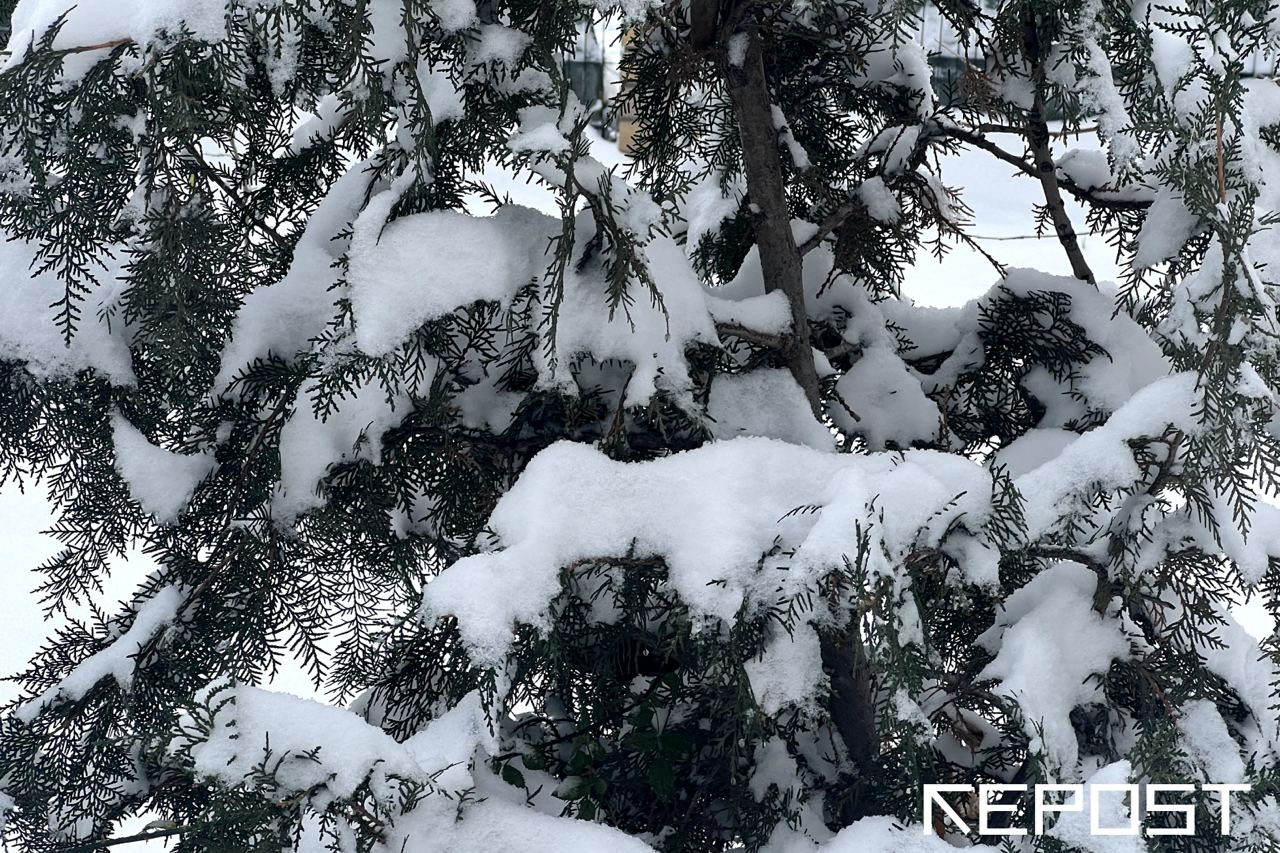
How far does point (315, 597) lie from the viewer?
5.79 feet

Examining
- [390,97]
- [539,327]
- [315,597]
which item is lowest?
[315,597]

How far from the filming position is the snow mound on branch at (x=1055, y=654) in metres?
1.45

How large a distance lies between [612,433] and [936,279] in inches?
206

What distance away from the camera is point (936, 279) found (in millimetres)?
6418

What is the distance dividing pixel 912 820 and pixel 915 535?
416mm

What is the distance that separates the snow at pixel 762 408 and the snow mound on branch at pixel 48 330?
32.8 inches

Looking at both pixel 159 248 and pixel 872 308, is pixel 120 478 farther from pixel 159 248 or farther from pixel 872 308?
pixel 872 308

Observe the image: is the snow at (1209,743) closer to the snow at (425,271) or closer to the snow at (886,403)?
the snow at (886,403)

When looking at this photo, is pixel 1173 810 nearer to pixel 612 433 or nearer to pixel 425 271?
pixel 612 433

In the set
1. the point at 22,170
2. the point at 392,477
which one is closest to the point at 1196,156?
the point at 392,477

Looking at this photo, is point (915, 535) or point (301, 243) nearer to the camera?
point (915, 535)

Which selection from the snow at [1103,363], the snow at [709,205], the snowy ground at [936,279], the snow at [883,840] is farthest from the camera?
the snowy ground at [936,279]

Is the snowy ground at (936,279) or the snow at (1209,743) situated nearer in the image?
the snow at (1209,743)

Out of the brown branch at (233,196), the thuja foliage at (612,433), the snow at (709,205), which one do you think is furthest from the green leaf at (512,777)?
the snow at (709,205)
